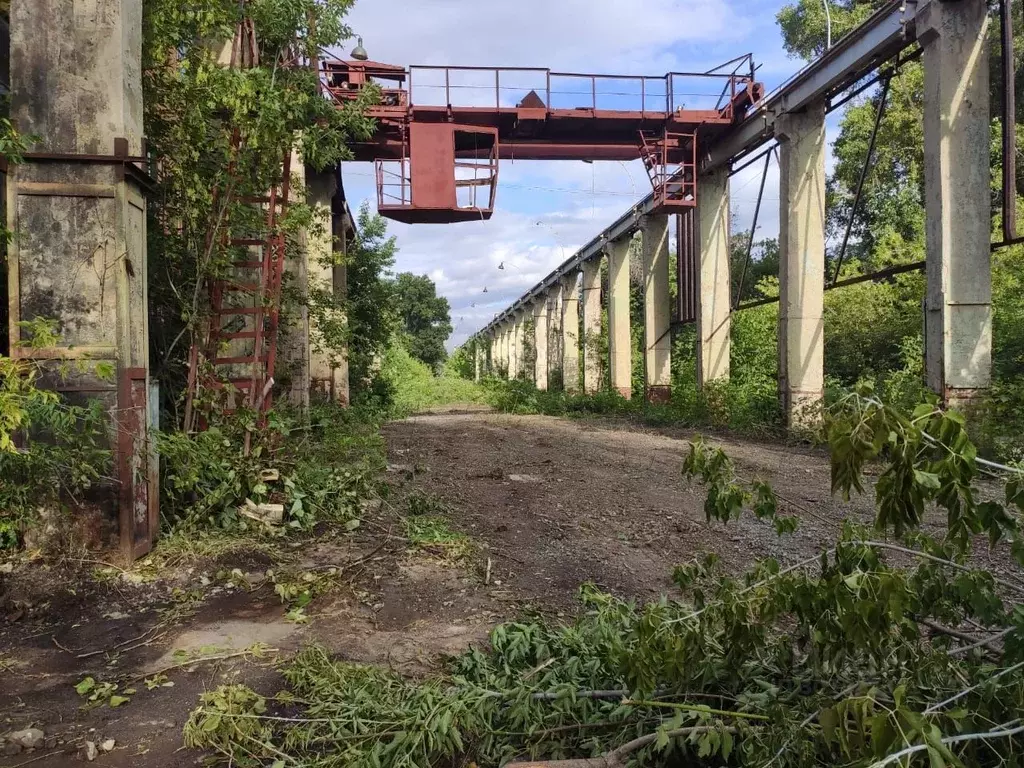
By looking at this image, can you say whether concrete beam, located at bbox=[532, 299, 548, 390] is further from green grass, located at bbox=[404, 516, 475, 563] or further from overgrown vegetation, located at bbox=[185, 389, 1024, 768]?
overgrown vegetation, located at bbox=[185, 389, 1024, 768]

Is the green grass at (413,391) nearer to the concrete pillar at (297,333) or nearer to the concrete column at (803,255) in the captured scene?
the concrete pillar at (297,333)

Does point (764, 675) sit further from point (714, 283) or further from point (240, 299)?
point (714, 283)

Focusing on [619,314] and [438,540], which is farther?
[619,314]

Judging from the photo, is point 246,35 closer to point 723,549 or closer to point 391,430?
point 723,549

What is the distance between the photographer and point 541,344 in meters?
33.7

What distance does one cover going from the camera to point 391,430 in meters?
14.9

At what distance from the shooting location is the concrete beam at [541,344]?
108 feet

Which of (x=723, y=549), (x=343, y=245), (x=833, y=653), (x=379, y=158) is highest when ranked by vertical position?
(x=379, y=158)

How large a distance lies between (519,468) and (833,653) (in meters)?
7.57

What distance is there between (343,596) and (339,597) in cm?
3

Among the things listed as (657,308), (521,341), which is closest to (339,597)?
(657,308)

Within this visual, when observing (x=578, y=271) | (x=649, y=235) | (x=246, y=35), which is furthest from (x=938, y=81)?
(x=578, y=271)

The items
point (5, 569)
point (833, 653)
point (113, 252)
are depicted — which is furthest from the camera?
point (113, 252)

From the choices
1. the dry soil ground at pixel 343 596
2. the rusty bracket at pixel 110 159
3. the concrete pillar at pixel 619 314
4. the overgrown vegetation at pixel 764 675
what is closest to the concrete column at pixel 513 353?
the concrete pillar at pixel 619 314
